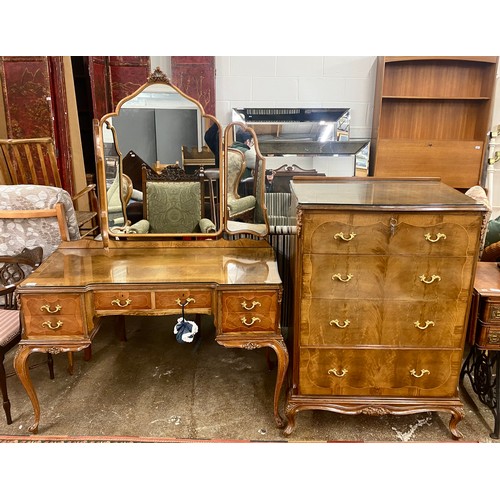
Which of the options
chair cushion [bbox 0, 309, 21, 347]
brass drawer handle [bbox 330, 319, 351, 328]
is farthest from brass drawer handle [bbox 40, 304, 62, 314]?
brass drawer handle [bbox 330, 319, 351, 328]

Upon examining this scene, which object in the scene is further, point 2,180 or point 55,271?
point 2,180

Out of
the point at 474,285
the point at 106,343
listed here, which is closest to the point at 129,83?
the point at 106,343

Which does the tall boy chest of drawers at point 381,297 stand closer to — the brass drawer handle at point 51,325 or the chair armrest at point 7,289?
the brass drawer handle at point 51,325

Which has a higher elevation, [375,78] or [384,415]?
[375,78]

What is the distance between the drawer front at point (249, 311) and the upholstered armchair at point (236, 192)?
23.5 inches

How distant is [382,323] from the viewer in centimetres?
189

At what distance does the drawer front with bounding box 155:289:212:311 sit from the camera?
1.89 meters

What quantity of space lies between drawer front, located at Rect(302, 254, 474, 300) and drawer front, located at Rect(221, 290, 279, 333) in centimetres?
16

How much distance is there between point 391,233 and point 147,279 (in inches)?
40.3

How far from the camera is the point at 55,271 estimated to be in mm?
1996

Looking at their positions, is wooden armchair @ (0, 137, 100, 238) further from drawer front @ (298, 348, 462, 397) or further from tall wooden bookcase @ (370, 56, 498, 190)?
tall wooden bookcase @ (370, 56, 498, 190)

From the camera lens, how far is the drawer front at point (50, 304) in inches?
72.3

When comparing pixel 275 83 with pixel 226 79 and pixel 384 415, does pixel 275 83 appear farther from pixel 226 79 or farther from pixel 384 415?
pixel 384 415

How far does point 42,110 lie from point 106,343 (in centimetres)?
246
